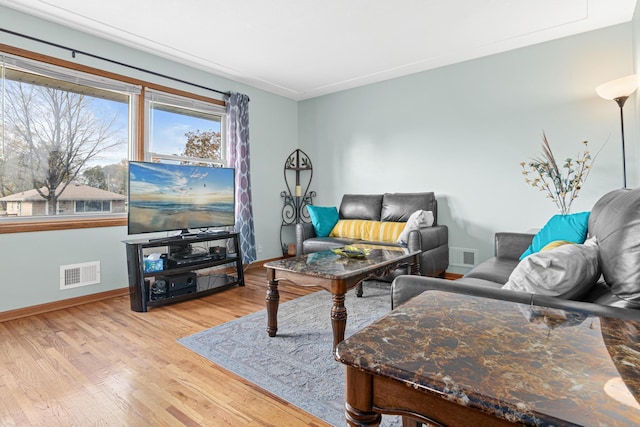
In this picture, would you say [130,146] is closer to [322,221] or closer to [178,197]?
[178,197]

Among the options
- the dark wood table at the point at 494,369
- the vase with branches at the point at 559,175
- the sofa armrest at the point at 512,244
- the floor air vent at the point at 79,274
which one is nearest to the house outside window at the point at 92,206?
the floor air vent at the point at 79,274

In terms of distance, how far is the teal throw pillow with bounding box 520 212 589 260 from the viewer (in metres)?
2.26

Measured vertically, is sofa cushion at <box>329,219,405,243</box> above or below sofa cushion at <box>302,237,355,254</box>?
above

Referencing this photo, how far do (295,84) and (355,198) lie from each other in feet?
5.89

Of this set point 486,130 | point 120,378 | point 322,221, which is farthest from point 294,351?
point 486,130

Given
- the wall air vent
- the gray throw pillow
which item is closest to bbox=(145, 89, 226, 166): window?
the gray throw pillow

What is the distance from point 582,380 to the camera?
0.49 metres

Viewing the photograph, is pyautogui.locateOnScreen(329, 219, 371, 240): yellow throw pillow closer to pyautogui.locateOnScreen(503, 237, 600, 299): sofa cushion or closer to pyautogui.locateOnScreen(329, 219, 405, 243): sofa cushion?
pyautogui.locateOnScreen(329, 219, 405, 243): sofa cushion

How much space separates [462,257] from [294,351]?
2.62 metres

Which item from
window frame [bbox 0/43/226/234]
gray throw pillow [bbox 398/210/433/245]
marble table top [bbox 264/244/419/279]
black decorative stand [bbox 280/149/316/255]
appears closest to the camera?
marble table top [bbox 264/244/419/279]

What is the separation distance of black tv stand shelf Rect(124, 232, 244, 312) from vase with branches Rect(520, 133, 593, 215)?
10.6 feet

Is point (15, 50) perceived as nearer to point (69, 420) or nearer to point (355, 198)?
point (69, 420)

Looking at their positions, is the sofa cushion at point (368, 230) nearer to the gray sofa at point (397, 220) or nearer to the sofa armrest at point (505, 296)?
the gray sofa at point (397, 220)

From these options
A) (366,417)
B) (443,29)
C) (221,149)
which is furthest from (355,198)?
(366,417)
